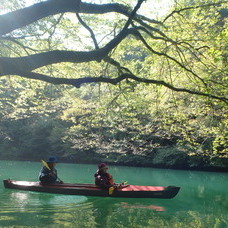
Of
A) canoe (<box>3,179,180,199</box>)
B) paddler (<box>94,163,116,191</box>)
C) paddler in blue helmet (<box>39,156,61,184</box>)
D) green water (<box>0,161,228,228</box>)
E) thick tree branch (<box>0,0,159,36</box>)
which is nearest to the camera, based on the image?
thick tree branch (<box>0,0,159,36</box>)

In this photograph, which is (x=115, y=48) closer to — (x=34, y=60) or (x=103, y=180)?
(x=34, y=60)

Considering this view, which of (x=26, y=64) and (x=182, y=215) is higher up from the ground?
(x=26, y=64)

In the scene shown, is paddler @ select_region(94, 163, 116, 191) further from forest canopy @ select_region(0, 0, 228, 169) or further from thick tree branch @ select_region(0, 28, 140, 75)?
thick tree branch @ select_region(0, 28, 140, 75)

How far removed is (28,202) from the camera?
7.28 meters

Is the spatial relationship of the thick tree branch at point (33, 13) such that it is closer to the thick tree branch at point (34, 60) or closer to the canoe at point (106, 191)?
the thick tree branch at point (34, 60)

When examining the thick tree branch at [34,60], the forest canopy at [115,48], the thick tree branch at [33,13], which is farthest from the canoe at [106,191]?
the thick tree branch at [33,13]

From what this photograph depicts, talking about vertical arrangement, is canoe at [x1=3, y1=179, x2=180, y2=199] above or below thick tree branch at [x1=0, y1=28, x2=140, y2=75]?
below

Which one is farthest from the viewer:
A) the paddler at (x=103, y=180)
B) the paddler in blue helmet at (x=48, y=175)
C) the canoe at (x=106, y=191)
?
the paddler in blue helmet at (x=48, y=175)

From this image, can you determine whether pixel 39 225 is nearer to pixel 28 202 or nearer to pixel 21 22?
pixel 28 202

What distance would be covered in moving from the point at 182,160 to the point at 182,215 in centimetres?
1139

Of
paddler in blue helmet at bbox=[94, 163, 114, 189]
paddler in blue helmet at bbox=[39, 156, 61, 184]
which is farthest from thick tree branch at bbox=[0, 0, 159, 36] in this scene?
paddler in blue helmet at bbox=[39, 156, 61, 184]

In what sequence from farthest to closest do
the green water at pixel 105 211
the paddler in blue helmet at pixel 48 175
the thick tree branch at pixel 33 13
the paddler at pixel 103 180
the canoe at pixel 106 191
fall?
the paddler in blue helmet at pixel 48 175 < the paddler at pixel 103 180 < the canoe at pixel 106 191 < the green water at pixel 105 211 < the thick tree branch at pixel 33 13

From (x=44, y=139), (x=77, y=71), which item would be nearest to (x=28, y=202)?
(x=77, y=71)

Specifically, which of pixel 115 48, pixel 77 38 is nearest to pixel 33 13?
pixel 115 48
